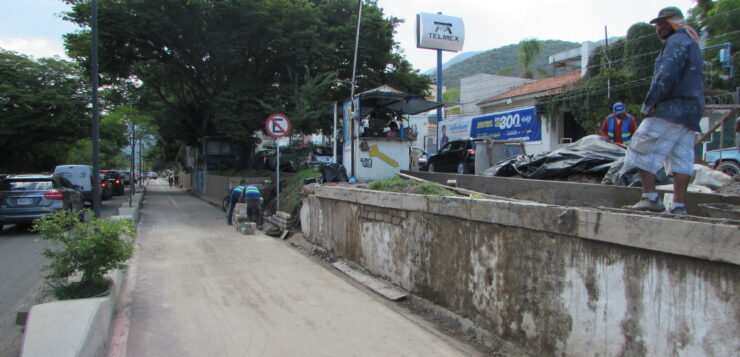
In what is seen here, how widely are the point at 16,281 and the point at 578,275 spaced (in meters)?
7.54

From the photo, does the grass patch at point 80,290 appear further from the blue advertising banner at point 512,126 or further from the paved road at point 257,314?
the blue advertising banner at point 512,126

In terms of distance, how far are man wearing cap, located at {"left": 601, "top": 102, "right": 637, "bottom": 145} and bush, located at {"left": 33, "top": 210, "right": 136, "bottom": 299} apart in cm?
725

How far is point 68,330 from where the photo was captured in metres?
3.26

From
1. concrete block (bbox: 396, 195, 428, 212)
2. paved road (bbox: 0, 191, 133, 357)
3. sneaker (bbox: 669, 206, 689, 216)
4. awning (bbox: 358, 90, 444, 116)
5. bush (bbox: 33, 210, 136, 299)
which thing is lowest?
paved road (bbox: 0, 191, 133, 357)

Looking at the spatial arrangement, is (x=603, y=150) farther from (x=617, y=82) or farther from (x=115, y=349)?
(x=617, y=82)

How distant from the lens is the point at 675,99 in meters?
3.57

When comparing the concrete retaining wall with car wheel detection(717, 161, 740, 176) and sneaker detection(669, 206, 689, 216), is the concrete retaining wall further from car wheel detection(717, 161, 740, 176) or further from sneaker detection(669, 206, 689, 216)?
car wheel detection(717, 161, 740, 176)

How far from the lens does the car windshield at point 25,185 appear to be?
1136 cm

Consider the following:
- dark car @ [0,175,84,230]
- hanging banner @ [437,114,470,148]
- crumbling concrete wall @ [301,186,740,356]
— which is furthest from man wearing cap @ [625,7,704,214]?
hanging banner @ [437,114,470,148]

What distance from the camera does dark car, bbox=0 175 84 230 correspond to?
11.1m

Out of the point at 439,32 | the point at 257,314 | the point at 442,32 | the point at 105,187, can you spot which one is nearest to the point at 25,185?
the point at 257,314

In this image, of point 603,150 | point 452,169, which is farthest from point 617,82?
point 603,150

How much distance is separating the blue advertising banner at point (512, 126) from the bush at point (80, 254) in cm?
2113

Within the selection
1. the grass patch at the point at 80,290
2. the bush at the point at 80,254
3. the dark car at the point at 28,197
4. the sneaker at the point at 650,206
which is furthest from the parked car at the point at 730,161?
the dark car at the point at 28,197
